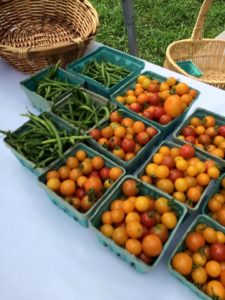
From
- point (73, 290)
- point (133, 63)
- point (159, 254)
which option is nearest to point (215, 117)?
point (133, 63)

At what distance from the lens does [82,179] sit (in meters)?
0.87

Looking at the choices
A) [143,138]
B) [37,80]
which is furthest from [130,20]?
[143,138]

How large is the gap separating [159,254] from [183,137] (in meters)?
0.39

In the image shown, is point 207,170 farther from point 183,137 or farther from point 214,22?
point 214,22

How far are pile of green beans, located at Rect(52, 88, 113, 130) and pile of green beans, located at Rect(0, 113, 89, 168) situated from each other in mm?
59

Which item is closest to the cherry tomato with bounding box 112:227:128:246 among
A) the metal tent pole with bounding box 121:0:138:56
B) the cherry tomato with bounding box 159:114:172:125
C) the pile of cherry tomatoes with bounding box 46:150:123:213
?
the pile of cherry tomatoes with bounding box 46:150:123:213

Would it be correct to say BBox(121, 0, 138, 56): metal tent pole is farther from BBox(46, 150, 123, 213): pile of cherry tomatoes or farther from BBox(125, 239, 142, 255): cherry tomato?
BBox(125, 239, 142, 255): cherry tomato

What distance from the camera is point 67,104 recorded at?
1.14 meters

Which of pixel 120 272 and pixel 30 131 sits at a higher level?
pixel 30 131

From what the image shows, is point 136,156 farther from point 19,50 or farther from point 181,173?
point 19,50

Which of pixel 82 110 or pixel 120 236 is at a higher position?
pixel 82 110

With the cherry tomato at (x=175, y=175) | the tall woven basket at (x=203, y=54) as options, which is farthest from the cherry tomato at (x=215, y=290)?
the tall woven basket at (x=203, y=54)

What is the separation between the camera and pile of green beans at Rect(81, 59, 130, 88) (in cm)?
122

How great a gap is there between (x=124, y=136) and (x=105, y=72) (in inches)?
14.8
